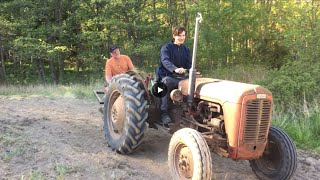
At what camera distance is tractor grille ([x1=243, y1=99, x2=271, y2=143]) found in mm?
4258

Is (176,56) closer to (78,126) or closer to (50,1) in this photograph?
(78,126)

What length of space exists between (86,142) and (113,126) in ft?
1.81

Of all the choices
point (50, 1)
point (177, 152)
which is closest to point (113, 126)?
point (177, 152)

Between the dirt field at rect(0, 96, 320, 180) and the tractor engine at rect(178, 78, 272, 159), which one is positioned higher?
the tractor engine at rect(178, 78, 272, 159)

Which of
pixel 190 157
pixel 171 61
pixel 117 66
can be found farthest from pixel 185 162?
pixel 117 66

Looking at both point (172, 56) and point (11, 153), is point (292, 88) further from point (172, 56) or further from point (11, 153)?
point (11, 153)

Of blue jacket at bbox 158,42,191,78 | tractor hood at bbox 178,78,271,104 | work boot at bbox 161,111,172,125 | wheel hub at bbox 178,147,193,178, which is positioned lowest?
wheel hub at bbox 178,147,193,178

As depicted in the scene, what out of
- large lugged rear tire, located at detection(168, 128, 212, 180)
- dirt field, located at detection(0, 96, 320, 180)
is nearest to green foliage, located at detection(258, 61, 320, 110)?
dirt field, located at detection(0, 96, 320, 180)

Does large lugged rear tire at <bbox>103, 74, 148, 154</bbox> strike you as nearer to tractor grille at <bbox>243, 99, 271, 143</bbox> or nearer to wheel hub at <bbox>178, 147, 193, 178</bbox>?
wheel hub at <bbox>178, 147, 193, 178</bbox>

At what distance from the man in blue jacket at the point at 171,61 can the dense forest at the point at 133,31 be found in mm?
12558

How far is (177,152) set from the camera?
14.6ft
